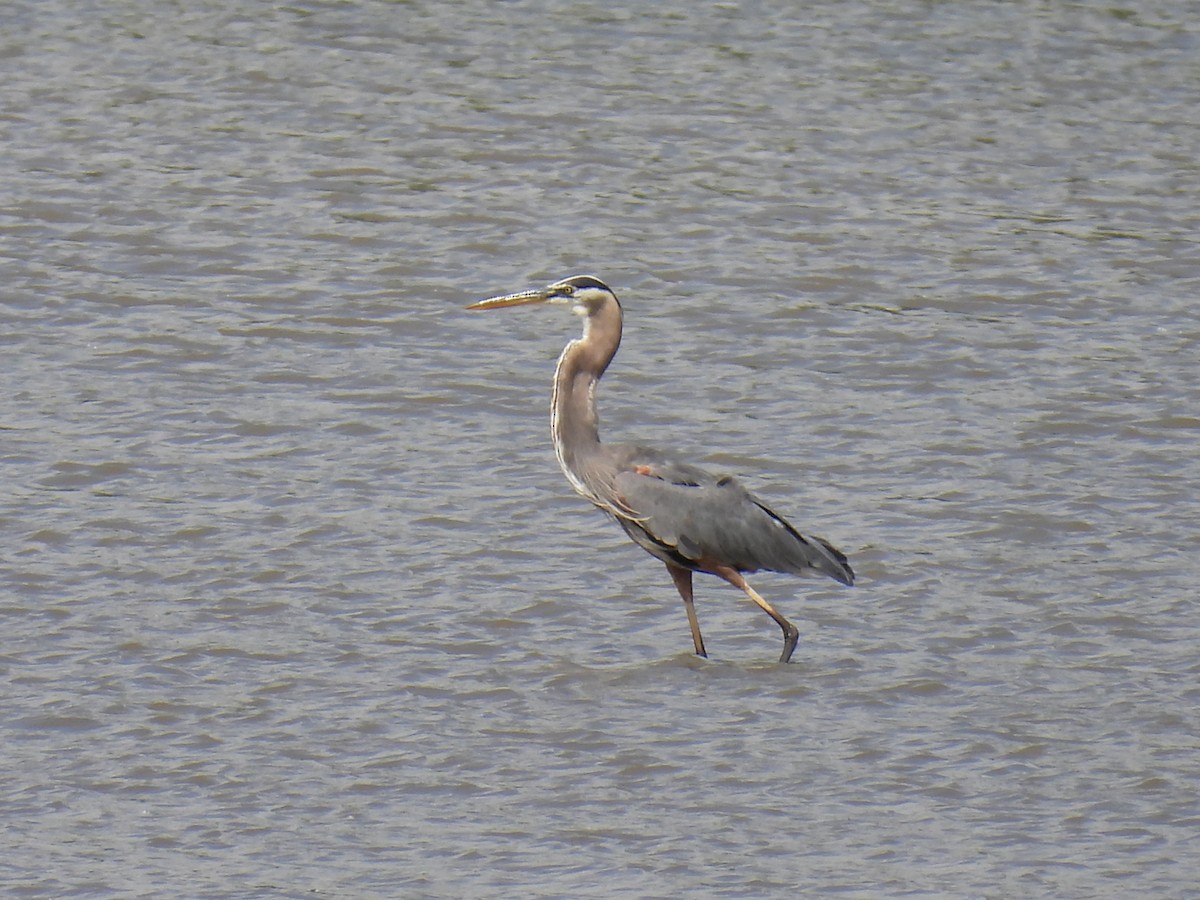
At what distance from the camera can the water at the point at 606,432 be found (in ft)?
23.0

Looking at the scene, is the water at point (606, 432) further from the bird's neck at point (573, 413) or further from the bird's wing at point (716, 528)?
the bird's neck at point (573, 413)

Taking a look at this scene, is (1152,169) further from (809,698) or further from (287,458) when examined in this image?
(809,698)

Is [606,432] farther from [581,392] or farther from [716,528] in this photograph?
[716,528]

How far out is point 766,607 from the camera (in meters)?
8.60

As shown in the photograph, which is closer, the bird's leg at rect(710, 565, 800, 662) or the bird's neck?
the bird's leg at rect(710, 565, 800, 662)

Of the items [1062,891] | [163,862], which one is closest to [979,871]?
[1062,891]

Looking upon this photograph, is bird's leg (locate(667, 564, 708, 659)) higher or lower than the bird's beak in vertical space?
lower

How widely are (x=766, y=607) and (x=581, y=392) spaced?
48.9 inches

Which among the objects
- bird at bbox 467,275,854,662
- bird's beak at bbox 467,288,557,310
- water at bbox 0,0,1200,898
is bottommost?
water at bbox 0,0,1200,898

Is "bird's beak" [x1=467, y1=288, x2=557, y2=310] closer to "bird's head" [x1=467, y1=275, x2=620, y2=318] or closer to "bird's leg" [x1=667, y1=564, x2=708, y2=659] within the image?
"bird's head" [x1=467, y1=275, x2=620, y2=318]

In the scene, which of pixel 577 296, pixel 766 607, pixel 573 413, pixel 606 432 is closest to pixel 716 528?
pixel 766 607

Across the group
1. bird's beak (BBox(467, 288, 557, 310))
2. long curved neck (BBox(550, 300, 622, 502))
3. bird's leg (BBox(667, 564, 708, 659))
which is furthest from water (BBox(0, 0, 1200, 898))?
bird's beak (BBox(467, 288, 557, 310))

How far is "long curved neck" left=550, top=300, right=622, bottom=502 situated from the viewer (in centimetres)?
917

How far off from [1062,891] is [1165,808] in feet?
2.61
